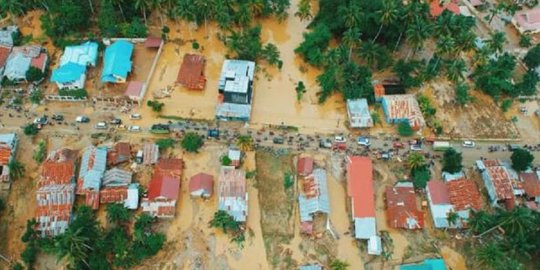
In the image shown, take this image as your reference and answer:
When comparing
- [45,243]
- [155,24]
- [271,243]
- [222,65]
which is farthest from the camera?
[155,24]

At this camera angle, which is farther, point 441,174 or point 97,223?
point 441,174

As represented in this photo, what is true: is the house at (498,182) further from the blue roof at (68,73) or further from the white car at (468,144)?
the blue roof at (68,73)

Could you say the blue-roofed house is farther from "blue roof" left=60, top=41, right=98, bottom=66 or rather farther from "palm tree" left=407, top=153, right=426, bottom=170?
"blue roof" left=60, top=41, right=98, bottom=66

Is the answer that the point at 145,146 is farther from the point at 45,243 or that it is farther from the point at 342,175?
the point at 342,175

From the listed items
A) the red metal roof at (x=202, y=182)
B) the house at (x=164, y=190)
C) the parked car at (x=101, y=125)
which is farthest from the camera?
the parked car at (x=101, y=125)

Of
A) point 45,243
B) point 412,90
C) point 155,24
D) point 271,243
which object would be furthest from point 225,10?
point 45,243

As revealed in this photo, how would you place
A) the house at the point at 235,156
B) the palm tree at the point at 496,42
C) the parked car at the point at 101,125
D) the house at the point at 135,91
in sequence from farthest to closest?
the palm tree at the point at 496,42, the house at the point at 135,91, the parked car at the point at 101,125, the house at the point at 235,156

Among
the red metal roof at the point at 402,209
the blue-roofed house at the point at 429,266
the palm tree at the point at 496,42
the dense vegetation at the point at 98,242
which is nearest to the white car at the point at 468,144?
the red metal roof at the point at 402,209
